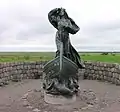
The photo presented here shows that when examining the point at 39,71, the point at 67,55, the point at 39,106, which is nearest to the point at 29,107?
the point at 39,106

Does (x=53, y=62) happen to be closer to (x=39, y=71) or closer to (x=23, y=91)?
(x=23, y=91)

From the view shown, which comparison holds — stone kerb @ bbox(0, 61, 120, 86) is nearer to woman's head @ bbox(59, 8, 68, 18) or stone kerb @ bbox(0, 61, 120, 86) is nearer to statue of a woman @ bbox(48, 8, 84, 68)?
statue of a woman @ bbox(48, 8, 84, 68)

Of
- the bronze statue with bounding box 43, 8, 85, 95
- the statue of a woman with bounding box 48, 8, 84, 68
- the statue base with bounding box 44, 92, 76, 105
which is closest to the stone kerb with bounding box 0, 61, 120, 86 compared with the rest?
the bronze statue with bounding box 43, 8, 85, 95

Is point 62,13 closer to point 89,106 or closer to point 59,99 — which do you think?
point 59,99

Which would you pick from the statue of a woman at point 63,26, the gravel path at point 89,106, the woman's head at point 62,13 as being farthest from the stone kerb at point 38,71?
the woman's head at point 62,13

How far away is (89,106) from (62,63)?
167 centimetres

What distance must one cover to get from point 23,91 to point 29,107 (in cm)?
308

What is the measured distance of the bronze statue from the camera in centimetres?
949

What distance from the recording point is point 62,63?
9391 millimetres

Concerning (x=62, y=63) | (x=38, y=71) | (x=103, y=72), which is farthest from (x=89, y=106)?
(x=38, y=71)

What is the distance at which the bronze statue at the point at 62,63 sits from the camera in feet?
31.1

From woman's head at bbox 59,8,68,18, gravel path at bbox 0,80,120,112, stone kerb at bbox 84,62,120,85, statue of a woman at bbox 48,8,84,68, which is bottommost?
gravel path at bbox 0,80,120,112

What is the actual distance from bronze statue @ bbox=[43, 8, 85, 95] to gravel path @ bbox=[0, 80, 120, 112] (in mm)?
1126

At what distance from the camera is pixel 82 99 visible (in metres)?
9.92
